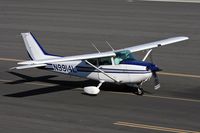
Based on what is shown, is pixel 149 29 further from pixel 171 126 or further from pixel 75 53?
pixel 171 126

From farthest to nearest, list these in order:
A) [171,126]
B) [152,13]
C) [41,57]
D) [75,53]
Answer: [152,13], [75,53], [41,57], [171,126]

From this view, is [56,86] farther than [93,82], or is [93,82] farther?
[93,82]

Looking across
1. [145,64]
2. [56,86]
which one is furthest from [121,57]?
[56,86]

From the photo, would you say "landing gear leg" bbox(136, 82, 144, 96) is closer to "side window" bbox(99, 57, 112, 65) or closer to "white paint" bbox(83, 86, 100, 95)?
"side window" bbox(99, 57, 112, 65)

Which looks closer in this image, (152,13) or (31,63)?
(31,63)

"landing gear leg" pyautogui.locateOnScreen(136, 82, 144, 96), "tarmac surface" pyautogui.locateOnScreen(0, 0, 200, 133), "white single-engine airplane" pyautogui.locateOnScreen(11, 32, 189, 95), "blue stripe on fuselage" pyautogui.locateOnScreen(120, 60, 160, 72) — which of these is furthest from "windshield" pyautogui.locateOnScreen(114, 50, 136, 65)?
"tarmac surface" pyautogui.locateOnScreen(0, 0, 200, 133)

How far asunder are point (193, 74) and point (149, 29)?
1311cm

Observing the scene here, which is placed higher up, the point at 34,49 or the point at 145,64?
the point at 34,49

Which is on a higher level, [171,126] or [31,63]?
[31,63]

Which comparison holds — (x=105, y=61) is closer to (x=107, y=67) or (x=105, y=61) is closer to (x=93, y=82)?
(x=107, y=67)

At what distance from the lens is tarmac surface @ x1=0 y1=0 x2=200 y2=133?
2173 centimetres

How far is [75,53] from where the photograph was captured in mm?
34312

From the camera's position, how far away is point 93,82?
91.5 ft

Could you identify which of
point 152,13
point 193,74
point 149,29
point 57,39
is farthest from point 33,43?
point 152,13
